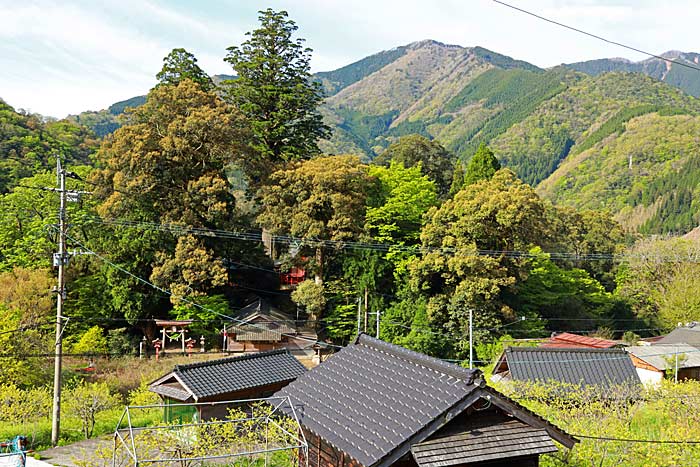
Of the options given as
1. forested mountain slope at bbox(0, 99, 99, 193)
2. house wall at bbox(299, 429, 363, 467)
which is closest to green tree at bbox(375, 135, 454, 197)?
forested mountain slope at bbox(0, 99, 99, 193)

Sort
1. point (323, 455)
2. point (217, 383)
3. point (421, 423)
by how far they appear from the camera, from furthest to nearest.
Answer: point (217, 383) < point (323, 455) < point (421, 423)

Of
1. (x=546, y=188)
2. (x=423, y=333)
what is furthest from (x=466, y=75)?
(x=423, y=333)

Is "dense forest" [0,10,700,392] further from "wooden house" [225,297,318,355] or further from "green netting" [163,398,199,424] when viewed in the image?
"green netting" [163,398,199,424]

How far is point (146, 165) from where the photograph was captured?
2661 cm

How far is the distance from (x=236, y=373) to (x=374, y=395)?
7.13 meters

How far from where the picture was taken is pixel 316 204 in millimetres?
27828

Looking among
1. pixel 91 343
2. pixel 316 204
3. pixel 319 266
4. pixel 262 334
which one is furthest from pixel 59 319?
pixel 319 266

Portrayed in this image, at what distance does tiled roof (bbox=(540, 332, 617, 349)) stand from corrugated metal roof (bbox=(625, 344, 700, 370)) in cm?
151

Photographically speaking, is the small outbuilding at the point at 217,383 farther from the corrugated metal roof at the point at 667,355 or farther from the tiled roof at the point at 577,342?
the corrugated metal roof at the point at 667,355

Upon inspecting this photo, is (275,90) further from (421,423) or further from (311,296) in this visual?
(421,423)

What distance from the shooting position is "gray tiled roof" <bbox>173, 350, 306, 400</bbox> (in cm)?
1441

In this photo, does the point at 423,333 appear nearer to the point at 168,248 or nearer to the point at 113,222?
the point at 168,248

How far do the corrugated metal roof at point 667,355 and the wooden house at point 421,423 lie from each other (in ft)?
52.7

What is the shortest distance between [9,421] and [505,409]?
15327mm
